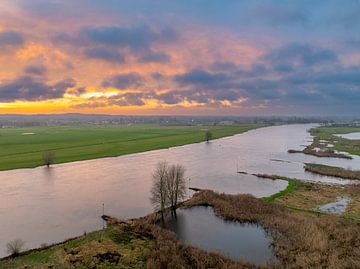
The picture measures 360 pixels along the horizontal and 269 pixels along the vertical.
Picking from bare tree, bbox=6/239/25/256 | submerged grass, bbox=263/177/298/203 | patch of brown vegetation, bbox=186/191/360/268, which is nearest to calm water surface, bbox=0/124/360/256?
bare tree, bbox=6/239/25/256

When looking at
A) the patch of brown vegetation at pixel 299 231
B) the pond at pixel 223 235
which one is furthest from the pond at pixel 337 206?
the pond at pixel 223 235

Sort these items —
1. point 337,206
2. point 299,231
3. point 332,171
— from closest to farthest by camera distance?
point 299,231 → point 337,206 → point 332,171

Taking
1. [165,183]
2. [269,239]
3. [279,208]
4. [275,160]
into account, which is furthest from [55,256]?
[275,160]

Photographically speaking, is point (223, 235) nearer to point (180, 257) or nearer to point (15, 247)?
point (180, 257)

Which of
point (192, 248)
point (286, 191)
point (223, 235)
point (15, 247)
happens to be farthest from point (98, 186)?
point (286, 191)

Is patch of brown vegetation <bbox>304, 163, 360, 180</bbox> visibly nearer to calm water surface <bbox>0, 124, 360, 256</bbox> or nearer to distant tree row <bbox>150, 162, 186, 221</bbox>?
calm water surface <bbox>0, 124, 360, 256</bbox>

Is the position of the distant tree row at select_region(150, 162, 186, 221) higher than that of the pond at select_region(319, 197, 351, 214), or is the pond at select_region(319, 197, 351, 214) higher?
the distant tree row at select_region(150, 162, 186, 221)

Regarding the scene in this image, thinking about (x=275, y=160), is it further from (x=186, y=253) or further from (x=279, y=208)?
(x=186, y=253)
